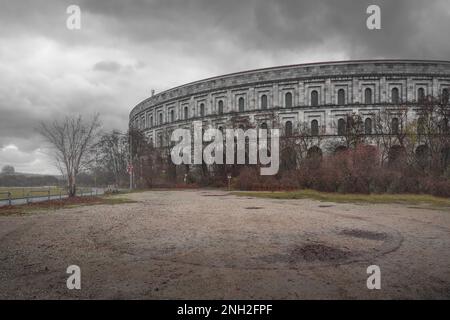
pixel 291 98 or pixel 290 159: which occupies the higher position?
pixel 291 98

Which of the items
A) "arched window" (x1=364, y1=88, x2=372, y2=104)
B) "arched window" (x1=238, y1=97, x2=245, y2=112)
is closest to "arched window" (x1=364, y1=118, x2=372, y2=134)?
"arched window" (x1=364, y1=88, x2=372, y2=104)

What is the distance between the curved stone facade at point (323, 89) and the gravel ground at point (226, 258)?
3131 centimetres

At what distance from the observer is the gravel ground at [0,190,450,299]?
4859mm

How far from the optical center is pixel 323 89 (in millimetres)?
46125

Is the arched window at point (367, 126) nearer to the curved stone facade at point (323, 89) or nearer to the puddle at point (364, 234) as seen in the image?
the curved stone facade at point (323, 89)

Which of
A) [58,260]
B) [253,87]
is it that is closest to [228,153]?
[253,87]

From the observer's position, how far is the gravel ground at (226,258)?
15.9 feet

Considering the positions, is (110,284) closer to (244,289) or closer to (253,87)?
(244,289)

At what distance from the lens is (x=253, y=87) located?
49469 millimetres

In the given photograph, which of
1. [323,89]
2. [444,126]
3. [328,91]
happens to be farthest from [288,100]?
[444,126]

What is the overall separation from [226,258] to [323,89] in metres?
44.6

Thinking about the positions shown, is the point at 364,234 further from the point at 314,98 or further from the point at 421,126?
the point at 314,98

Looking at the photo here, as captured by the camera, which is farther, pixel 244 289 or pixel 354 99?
pixel 354 99
